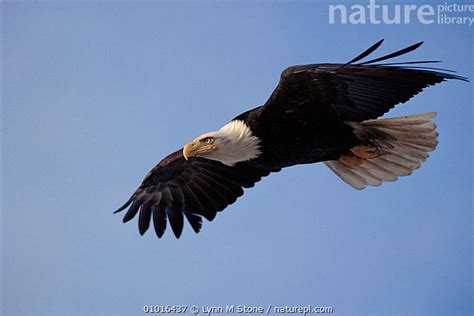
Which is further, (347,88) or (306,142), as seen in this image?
(306,142)

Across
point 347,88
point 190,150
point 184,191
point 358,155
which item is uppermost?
point 347,88

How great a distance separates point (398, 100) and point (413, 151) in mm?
1105

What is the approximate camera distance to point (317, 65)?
590 cm

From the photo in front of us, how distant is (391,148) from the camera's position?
23.1ft

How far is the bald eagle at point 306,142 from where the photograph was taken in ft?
19.5

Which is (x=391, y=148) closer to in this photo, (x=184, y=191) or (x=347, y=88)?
(x=347, y=88)

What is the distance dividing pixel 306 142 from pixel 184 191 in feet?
5.08

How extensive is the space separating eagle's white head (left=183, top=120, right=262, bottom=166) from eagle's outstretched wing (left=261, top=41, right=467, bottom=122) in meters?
0.26

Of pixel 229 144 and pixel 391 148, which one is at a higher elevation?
pixel 229 144

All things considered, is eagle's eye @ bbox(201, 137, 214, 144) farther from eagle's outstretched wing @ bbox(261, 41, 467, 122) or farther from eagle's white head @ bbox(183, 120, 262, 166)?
eagle's outstretched wing @ bbox(261, 41, 467, 122)

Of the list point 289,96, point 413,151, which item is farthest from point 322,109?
point 413,151

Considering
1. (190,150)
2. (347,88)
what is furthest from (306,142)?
(190,150)

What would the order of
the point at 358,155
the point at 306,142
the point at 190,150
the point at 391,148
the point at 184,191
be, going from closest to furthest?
the point at 306,142 → the point at 190,150 → the point at 358,155 → the point at 391,148 → the point at 184,191

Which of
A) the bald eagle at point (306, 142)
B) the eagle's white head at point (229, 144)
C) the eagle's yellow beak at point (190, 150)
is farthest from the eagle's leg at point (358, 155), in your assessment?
the eagle's yellow beak at point (190, 150)
